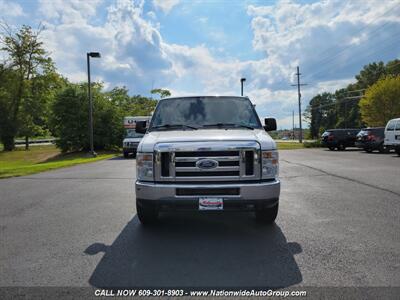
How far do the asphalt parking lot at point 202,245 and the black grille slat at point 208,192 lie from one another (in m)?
0.64

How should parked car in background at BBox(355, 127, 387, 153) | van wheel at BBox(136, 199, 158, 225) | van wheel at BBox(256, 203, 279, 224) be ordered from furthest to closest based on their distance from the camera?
parked car in background at BBox(355, 127, 387, 153) → van wheel at BBox(256, 203, 279, 224) → van wheel at BBox(136, 199, 158, 225)

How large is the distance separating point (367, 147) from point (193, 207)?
22.7 meters

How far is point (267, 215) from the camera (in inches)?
222

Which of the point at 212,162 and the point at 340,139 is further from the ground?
the point at 340,139

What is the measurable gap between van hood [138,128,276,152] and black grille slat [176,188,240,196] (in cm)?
68

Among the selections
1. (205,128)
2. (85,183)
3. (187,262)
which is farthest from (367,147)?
(187,262)

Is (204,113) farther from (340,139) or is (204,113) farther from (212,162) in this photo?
(340,139)

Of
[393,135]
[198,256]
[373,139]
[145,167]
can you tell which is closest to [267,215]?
[198,256]

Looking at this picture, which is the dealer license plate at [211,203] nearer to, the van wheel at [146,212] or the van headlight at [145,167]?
the van wheel at [146,212]

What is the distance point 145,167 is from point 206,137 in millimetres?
964

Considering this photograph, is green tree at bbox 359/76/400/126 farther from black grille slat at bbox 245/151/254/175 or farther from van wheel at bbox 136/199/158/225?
van wheel at bbox 136/199/158/225

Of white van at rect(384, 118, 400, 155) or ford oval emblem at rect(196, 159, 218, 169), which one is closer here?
ford oval emblem at rect(196, 159, 218, 169)

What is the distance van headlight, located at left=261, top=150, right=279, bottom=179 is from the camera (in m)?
5.03

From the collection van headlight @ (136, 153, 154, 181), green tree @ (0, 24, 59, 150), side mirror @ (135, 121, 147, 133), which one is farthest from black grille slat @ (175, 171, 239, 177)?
green tree @ (0, 24, 59, 150)
